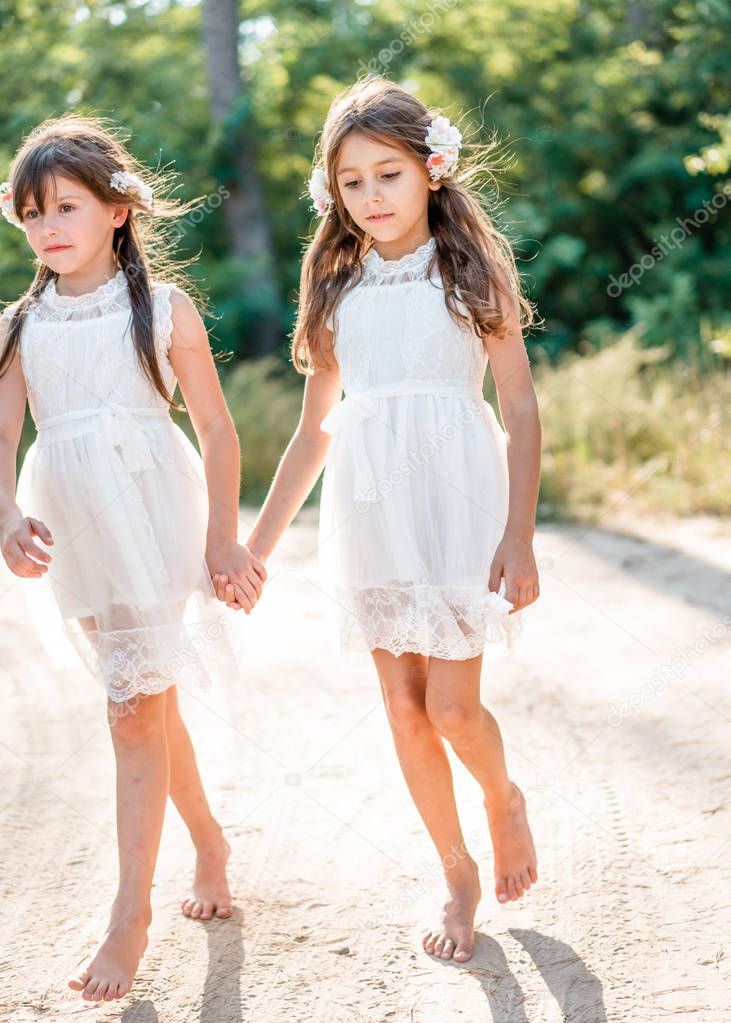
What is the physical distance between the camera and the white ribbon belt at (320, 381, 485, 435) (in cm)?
251

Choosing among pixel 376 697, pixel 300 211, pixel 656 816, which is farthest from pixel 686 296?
pixel 656 816

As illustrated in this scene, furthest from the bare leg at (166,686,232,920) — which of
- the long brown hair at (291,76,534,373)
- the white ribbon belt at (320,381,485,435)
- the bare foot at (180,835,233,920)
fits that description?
the long brown hair at (291,76,534,373)

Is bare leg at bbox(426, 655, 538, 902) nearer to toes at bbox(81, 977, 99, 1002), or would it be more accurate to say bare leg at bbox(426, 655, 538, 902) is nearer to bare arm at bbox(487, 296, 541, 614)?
bare arm at bbox(487, 296, 541, 614)

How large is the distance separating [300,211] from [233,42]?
6.50 feet

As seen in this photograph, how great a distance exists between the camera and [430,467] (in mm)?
2479

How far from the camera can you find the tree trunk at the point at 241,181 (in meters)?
10.2

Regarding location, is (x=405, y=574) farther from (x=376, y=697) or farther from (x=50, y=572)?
(x=376, y=697)

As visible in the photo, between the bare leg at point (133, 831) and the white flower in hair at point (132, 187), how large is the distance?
112cm

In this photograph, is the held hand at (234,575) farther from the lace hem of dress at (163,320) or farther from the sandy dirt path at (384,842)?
the sandy dirt path at (384,842)

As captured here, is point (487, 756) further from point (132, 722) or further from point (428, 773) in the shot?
point (132, 722)

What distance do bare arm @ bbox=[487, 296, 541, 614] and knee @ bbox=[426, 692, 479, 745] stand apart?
0.81 ft

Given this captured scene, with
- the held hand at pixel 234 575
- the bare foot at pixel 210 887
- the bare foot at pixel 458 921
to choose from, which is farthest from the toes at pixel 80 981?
the held hand at pixel 234 575

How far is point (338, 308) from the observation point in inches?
103

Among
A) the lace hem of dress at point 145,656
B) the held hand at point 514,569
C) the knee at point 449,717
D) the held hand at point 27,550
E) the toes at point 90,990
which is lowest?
the toes at point 90,990
